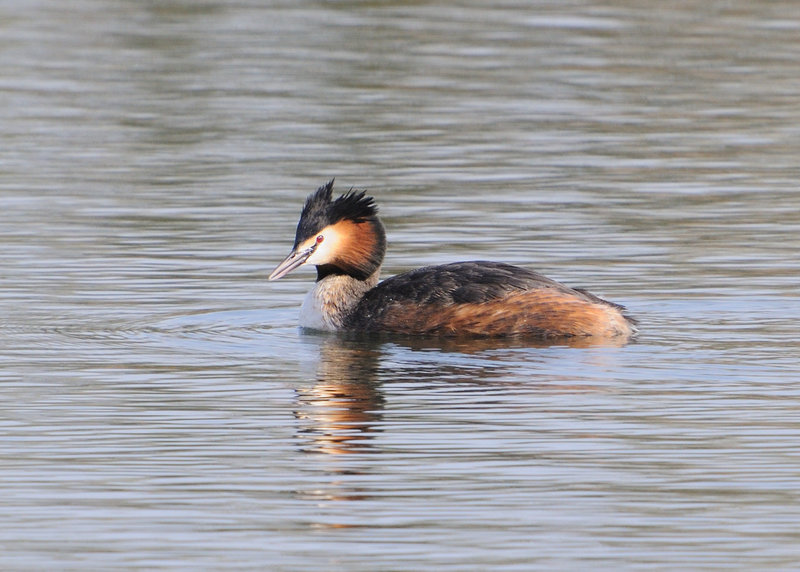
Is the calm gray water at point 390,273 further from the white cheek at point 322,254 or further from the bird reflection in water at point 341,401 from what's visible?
the white cheek at point 322,254

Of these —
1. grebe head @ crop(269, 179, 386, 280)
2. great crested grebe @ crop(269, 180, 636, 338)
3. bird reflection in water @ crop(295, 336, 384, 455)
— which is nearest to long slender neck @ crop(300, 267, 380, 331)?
great crested grebe @ crop(269, 180, 636, 338)

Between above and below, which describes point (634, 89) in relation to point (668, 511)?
above

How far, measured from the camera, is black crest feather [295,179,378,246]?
1279 centimetres

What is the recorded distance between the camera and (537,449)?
888 centimetres

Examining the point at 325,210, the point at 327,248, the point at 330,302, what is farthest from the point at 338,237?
the point at 330,302

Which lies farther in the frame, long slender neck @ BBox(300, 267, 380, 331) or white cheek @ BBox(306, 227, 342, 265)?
white cheek @ BBox(306, 227, 342, 265)

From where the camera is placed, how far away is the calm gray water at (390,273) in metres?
7.73

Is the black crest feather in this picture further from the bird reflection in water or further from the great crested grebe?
the bird reflection in water

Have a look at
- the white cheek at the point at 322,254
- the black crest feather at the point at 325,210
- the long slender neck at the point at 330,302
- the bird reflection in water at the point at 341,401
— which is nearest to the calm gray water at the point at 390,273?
the bird reflection in water at the point at 341,401

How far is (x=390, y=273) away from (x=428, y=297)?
2.71 metres

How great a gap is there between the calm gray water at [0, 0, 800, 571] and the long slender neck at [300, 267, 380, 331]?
0.50 feet

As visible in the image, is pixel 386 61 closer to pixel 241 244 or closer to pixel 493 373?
pixel 241 244

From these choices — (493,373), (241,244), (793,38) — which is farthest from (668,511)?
(793,38)

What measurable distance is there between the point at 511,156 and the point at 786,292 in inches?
273
